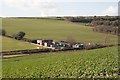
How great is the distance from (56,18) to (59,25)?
838 centimetres

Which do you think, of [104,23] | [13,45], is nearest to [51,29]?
[104,23]

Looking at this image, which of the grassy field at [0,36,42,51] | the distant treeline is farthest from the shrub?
the distant treeline

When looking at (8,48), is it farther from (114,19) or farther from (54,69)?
(54,69)

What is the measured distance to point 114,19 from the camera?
211ft

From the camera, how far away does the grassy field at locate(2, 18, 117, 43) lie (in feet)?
217

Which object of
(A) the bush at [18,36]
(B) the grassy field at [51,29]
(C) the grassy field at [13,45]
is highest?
(B) the grassy field at [51,29]

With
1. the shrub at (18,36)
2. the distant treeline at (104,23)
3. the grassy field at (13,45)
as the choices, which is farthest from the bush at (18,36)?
the distant treeline at (104,23)

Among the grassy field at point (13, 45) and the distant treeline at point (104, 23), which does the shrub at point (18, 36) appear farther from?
the distant treeline at point (104, 23)

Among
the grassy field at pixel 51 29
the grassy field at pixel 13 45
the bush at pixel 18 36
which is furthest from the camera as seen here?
the grassy field at pixel 51 29

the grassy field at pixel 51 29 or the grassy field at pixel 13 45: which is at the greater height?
the grassy field at pixel 51 29

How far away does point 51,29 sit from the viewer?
82.6 m

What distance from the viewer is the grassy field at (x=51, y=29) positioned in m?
66.2

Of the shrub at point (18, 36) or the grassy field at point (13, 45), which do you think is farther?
the shrub at point (18, 36)

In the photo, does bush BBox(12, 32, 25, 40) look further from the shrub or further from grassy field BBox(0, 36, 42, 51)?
grassy field BBox(0, 36, 42, 51)
